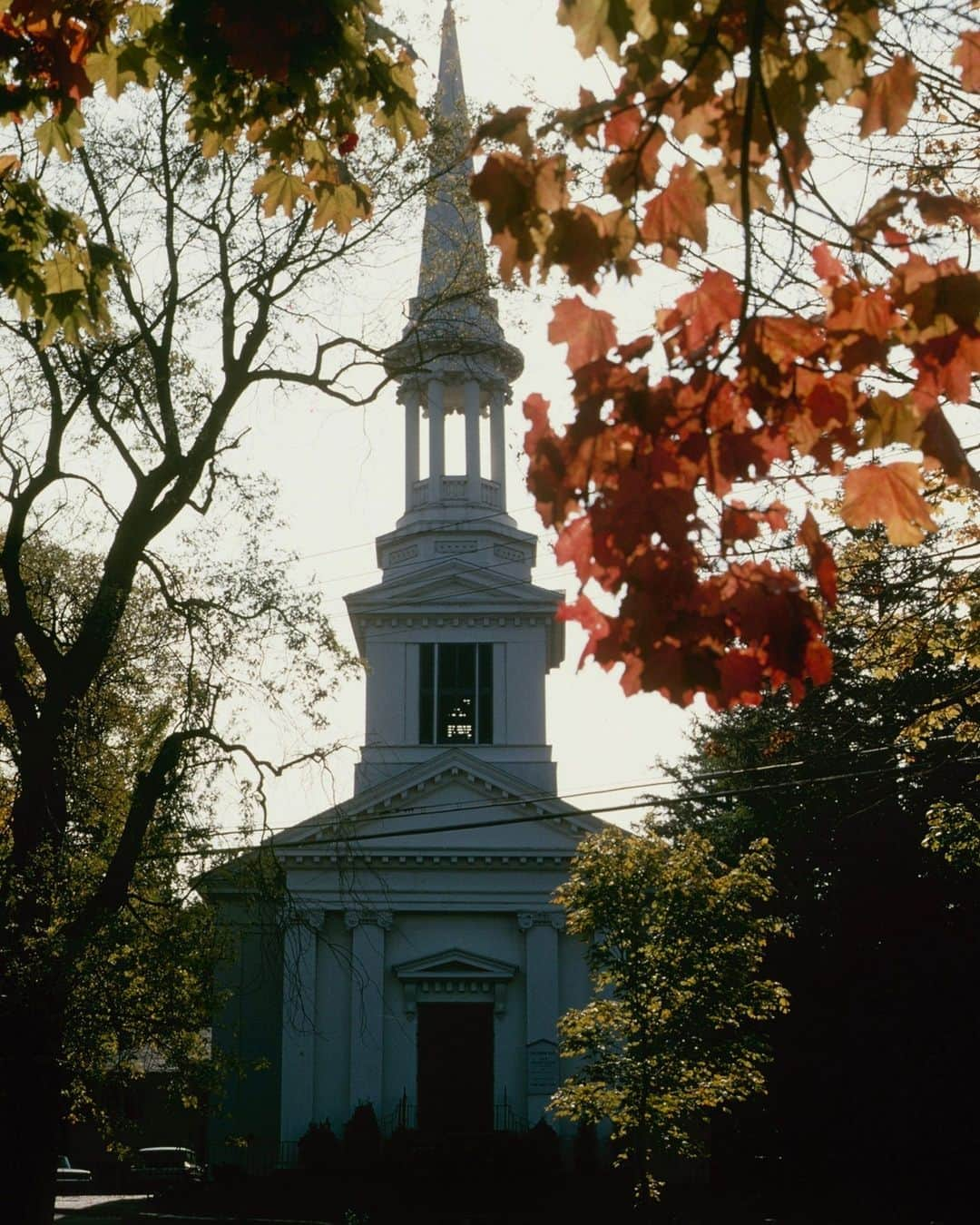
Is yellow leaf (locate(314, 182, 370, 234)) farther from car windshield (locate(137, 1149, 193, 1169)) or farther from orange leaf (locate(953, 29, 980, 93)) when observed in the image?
car windshield (locate(137, 1149, 193, 1169))

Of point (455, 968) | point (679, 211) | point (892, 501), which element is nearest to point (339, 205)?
point (679, 211)

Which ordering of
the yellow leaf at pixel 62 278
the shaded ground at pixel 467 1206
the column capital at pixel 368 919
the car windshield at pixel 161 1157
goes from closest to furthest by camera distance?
1. the yellow leaf at pixel 62 278
2. the shaded ground at pixel 467 1206
3. the column capital at pixel 368 919
4. the car windshield at pixel 161 1157

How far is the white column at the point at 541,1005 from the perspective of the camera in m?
34.6

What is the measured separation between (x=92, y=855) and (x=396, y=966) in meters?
19.8

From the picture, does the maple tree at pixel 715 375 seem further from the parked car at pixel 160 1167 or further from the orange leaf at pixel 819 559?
the parked car at pixel 160 1167

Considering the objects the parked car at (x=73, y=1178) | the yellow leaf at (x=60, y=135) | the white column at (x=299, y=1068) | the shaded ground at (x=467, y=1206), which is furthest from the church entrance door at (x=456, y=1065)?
the yellow leaf at (x=60, y=135)

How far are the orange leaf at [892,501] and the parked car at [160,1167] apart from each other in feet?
143

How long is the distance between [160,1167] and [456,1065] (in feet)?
55.4

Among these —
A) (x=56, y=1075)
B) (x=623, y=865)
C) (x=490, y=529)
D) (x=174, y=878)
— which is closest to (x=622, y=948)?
(x=623, y=865)

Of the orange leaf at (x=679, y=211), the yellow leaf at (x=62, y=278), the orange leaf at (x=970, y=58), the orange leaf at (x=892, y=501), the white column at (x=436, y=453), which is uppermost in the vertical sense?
the white column at (x=436, y=453)

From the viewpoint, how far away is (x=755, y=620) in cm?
386

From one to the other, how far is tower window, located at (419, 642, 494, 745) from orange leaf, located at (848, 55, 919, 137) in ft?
117

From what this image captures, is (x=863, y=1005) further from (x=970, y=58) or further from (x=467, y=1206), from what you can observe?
(x=970, y=58)

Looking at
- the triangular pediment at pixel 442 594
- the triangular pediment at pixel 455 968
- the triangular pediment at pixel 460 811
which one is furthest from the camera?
the triangular pediment at pixel 442 594
